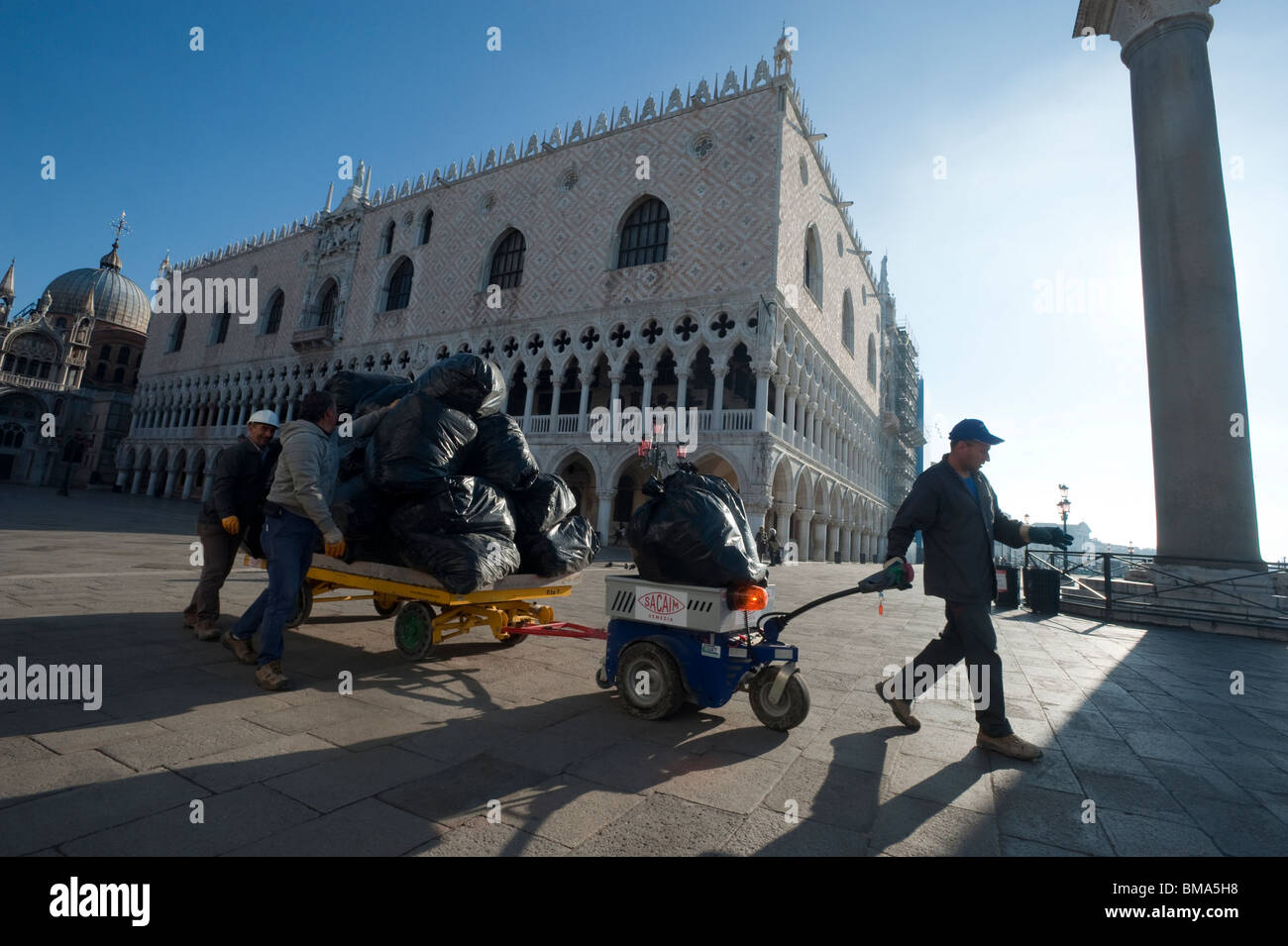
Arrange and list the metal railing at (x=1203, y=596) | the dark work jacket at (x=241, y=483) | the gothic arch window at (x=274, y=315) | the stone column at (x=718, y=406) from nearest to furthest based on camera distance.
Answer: the dark work jacket at (x=241, y=483) → the metal railing at (x=1203, y=596) → the stone column at (x=718, y=406) → the gothic arch window at (x=274, y=315)

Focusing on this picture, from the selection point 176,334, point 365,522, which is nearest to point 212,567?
point 365,522

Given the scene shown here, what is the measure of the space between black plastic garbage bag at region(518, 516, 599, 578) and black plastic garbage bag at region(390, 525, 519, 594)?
375mm

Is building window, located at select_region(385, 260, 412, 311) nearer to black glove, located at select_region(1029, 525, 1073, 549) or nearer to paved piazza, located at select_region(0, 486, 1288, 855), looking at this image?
paved piazza, located at select_region(0, 486, 1288, 855)

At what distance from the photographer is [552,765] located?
2.44m

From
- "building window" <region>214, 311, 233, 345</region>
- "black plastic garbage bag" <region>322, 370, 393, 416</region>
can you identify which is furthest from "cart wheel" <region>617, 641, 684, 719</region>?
"building window" <region>214, 311, 233, 345</region>

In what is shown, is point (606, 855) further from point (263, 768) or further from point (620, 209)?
point (620, 209)

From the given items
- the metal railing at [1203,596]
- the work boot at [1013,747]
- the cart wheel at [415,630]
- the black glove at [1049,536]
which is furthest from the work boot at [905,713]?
the metal railing at [1203,596]

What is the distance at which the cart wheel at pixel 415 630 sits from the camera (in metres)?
3.99

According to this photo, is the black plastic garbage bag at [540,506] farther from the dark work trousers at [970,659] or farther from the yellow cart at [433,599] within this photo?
the dark work trousers at [970,659]

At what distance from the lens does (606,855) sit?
5.78ft

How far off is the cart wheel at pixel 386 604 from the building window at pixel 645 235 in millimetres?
18134

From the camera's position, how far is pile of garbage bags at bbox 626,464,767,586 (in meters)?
3.07

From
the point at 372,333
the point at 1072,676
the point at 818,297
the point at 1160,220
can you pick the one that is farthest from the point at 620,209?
the point at 1072,676
